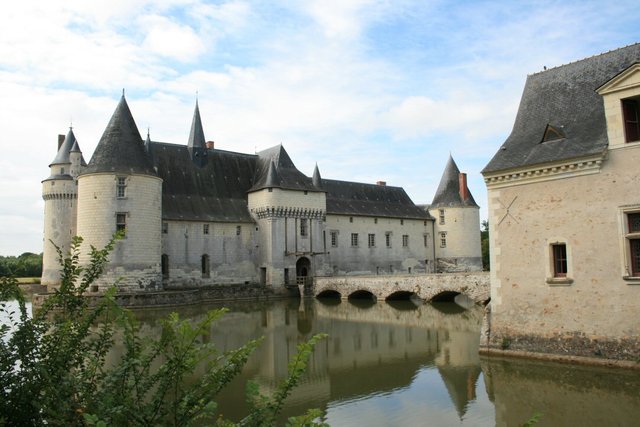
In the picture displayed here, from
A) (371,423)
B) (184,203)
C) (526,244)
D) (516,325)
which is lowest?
(371,423)

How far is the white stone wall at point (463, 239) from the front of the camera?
127 feet

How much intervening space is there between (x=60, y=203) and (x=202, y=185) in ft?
24.9

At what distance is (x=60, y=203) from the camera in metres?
30.0

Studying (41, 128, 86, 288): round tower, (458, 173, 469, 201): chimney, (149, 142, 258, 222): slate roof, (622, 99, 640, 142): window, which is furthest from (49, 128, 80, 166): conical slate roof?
Result: (622, 99, 640, 142): window

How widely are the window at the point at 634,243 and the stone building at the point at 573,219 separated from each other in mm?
16

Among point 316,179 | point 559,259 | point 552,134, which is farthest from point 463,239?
point 559,259

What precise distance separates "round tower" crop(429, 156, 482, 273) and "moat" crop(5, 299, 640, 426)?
23.4 m

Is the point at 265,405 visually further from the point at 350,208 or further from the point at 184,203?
the point at 350,208

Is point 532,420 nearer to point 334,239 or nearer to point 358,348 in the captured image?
point 358,348

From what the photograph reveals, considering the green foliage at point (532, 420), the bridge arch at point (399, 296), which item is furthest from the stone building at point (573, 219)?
the bridge arch at point (399, 296)

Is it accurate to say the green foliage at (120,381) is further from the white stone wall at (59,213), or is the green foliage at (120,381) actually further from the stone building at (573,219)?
the white stone wall at (59,213)

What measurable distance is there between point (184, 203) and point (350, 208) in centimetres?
1152

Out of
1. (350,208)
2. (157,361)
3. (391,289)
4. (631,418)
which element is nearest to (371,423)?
(631,418)

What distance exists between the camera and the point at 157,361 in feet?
33.9
